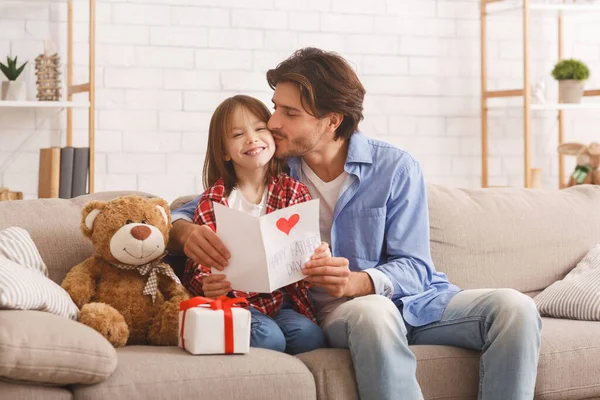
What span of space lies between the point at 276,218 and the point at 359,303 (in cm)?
28

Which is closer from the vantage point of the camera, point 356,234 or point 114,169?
point 356,234

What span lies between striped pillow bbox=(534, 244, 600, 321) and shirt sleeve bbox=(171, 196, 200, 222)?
3.49 feet

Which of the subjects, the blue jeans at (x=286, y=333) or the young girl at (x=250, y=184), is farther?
the young girl at (x=250, y=184)

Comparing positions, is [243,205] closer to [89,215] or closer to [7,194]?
[89,215]

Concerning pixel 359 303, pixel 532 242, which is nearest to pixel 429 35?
pixel 532 242

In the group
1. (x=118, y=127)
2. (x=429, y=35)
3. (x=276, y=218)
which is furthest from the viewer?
(x=429, y=35)

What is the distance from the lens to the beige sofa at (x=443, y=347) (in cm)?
192

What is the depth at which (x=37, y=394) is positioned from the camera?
1825 mm

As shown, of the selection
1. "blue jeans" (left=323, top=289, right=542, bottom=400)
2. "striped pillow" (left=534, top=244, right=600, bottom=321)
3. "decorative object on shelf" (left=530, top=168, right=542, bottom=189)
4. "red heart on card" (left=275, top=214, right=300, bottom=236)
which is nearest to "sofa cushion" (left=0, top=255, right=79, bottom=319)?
"red heart on card" (left=275, top=214, right=300, bottom=236)

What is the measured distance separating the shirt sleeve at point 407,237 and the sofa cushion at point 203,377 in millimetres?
396

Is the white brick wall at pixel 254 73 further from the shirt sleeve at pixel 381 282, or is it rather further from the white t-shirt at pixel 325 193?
the shirt sleeve at pixel 381 282

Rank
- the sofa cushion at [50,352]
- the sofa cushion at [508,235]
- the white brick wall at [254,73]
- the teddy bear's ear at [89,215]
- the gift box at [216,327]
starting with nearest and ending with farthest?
the sofa cushion at [50,352], the gift box at [216,327], the teddy bear's ear at [89,215], the sofa cushion at [508,235], the white brick wall at [254,73]

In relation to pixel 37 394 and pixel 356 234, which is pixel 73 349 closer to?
pixel 37 394

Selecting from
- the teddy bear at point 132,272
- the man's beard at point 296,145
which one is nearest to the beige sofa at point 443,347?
the teddy bear at point 132,272
